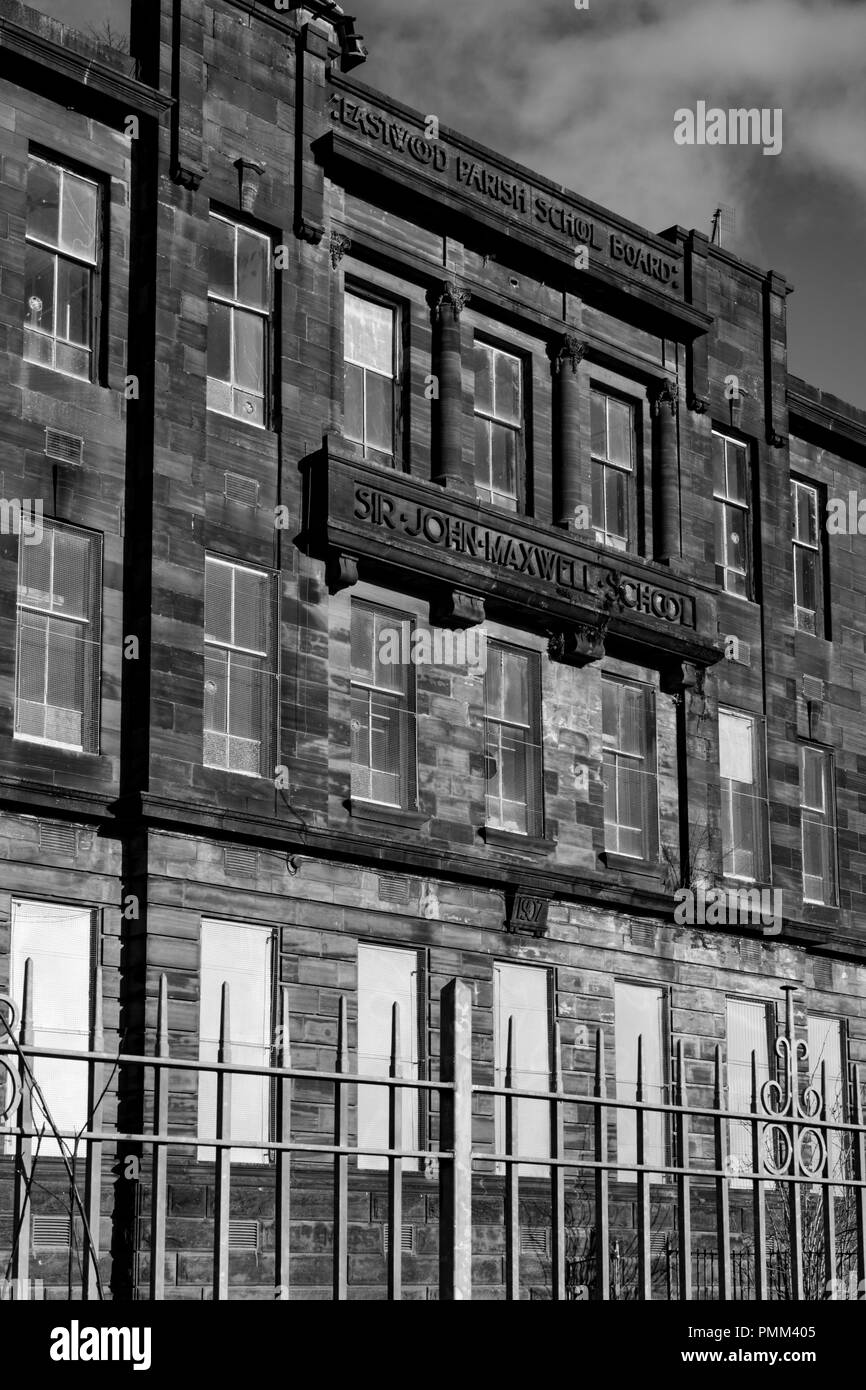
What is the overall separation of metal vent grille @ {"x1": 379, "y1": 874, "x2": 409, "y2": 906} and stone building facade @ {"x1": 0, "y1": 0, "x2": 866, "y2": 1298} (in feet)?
0.17

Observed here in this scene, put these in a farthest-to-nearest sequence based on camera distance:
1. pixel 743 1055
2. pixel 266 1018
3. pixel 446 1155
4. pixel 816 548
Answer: pixel 816 548 < pixel 743 1055 < pixel 266 1018 < pixel 446 1155

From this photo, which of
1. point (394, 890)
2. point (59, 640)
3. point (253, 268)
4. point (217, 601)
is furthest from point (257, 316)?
point (394, 890)

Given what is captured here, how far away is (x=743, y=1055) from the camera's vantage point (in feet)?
102

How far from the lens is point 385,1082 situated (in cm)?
955

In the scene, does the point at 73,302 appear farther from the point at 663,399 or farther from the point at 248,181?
the point at 663,399

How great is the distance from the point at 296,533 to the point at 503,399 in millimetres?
5271

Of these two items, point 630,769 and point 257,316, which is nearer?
point 257,316

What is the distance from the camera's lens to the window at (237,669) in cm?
2503

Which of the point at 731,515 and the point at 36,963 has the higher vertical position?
the point at 731,515

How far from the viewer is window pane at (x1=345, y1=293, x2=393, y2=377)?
92.5 ft

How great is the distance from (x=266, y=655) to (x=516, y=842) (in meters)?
4.79

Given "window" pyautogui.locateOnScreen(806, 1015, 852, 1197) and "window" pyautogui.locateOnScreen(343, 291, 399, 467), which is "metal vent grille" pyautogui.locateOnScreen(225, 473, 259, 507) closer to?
"window" pyautogui.locateOnScreen(343, 291, 399, 467)

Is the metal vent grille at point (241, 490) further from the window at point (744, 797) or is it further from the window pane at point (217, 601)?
the window at point (744, 797)
